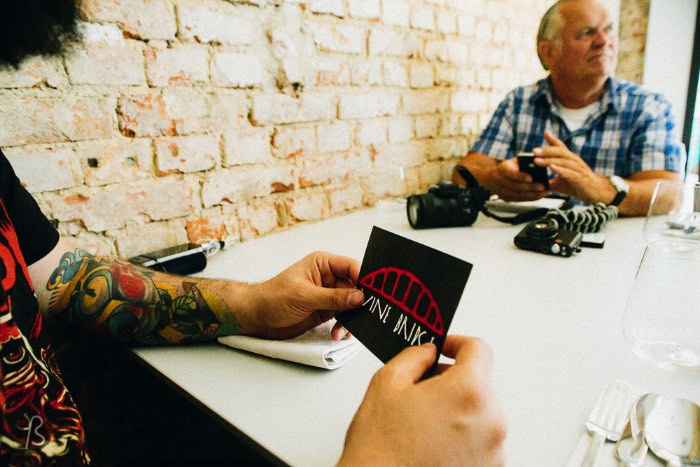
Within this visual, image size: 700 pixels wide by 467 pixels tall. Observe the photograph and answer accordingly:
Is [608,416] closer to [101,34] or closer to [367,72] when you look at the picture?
[101,34]

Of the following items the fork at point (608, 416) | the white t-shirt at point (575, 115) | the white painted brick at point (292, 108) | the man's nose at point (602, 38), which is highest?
the man's nose at point (602, 38)

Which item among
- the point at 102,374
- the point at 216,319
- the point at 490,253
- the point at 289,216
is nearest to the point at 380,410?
the point at 216,319

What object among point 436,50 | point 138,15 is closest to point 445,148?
point 436,50

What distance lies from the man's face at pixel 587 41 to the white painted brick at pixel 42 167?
5.96 ft

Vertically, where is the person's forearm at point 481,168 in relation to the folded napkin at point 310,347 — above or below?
above

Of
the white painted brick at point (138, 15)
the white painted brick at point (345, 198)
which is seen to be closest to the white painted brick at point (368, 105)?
the white painted brick at point (345, 198)

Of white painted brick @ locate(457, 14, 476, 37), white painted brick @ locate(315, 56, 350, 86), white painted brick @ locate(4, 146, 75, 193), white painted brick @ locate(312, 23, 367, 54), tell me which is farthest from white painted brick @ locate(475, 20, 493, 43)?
white painted brick @ locate(4, 146, 75, 193)

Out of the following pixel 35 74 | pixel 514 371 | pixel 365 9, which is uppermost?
pixel 365 9

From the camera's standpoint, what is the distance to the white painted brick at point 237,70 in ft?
3.60

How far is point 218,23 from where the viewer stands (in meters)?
1.08

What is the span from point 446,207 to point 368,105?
50 cm

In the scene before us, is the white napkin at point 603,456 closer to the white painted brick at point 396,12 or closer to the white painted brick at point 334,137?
the white painted brick at point 334,137

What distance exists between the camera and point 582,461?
416 millimetres

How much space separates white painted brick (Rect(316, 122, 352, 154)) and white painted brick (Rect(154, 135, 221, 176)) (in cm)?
36
